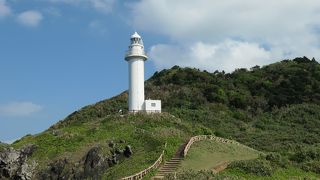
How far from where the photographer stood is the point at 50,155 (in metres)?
43.7

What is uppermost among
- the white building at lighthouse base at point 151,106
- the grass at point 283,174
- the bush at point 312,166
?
the white building at lighthouse base at point 151,106

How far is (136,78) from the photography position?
2079 inches

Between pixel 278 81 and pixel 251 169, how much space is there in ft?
172

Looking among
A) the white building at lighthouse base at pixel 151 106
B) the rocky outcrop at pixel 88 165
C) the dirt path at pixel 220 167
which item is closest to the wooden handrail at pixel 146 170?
the dirt path at pixel 220 167

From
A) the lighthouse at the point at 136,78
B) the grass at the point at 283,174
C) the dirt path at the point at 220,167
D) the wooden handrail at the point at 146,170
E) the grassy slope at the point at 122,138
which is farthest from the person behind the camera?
the lighthouse at the point at 136,78

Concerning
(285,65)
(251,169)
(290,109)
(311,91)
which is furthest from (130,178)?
(285,65)

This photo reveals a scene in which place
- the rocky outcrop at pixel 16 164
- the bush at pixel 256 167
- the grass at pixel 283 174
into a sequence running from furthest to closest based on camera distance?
the rocky outcrop at pixel 16 164, the bush at pixel 256 167, the grass at pixel 283 174

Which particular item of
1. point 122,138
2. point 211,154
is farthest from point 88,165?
point 211,154

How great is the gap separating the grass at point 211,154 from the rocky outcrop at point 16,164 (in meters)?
12.5

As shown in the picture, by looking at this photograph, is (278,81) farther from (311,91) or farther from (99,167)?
(99,167)

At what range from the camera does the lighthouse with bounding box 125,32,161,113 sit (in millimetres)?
52750

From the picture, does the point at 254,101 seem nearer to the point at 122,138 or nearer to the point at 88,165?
the point at 122,138

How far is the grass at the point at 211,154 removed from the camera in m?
36.9

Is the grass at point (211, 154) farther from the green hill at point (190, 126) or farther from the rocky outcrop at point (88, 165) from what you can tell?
the rocky outcrop at point (88, 165)
